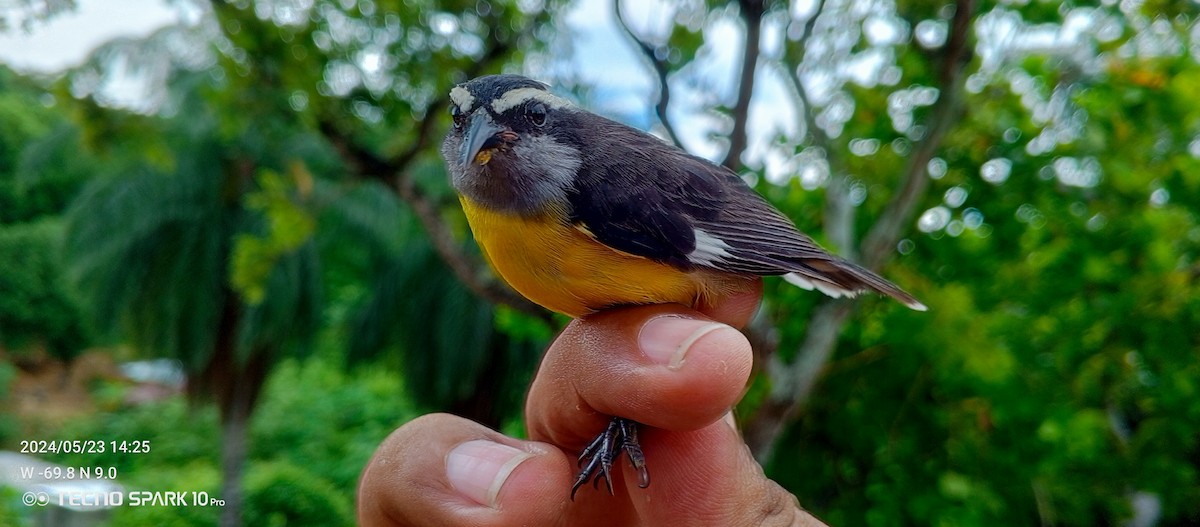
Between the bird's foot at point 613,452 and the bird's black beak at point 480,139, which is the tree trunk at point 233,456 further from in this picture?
the bird's black beak at point 480,139

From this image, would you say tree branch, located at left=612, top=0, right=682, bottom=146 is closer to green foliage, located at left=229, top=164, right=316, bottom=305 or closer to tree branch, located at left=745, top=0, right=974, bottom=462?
tree branch, located at left=745, top=0, right=974, bottom=462

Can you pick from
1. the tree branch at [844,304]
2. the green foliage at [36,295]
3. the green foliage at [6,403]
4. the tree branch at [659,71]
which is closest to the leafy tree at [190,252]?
the green foliage at [36,295]

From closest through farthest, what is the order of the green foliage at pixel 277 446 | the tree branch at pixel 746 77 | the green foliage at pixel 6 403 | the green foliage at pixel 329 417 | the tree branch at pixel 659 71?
the tree branch at pixel 746 77 < the tree branch at pixel 659 71 < the green foliage at pixel 6 403 < the green foliage at pixel 277 446 < the green foliage at pixel 329 417

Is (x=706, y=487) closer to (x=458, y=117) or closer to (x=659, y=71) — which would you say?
(x=458, y=117)

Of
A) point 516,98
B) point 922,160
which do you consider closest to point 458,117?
point 516,98

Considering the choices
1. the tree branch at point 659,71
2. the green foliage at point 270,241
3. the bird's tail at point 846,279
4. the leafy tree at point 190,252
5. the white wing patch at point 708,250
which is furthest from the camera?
the leafy tree at point 190,252

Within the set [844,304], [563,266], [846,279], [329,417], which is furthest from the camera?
[329,417]

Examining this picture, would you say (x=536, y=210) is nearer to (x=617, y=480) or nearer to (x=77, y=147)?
(x=617, y=480)

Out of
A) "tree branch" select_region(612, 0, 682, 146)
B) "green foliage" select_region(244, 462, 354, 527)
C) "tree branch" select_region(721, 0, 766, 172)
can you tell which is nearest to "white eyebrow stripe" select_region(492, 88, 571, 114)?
"tree branch" select_region(721, 0, 766, 172)

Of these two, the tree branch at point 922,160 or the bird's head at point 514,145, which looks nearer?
the bird's head at point 514,145
